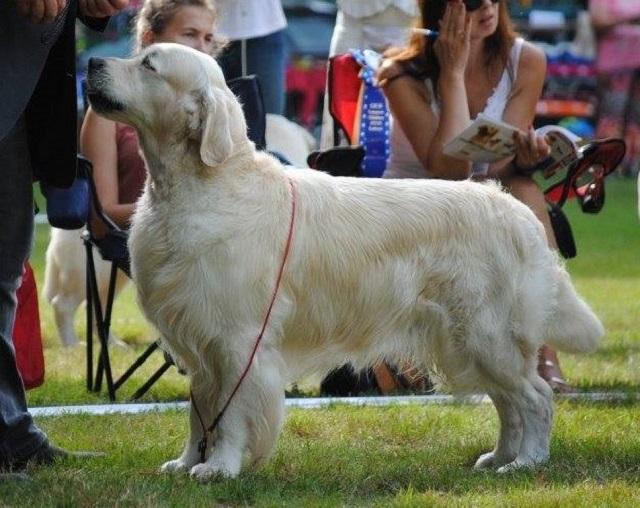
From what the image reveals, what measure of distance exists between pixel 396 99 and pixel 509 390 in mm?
1822

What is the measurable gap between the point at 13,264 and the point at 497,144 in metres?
2.17

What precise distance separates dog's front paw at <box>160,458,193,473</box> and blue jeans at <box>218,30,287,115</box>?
3524 mm

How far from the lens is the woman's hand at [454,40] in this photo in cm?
629

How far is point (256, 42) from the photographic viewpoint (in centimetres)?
805

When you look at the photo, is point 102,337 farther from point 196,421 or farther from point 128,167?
point 196,421

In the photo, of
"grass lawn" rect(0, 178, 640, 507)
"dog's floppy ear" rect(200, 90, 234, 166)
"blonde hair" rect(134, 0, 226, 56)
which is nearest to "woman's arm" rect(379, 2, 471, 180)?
"blonde hair" rect(134, 0, 226, 56)

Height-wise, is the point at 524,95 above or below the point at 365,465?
above

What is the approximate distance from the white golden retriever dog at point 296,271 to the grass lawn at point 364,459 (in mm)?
186

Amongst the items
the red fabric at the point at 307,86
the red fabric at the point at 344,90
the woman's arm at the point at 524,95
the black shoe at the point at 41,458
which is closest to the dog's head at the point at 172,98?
the black shoe at the point at 41,458

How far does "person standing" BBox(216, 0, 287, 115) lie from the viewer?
7.94 m

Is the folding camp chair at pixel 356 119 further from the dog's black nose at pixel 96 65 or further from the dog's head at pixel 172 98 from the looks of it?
the dog's black nose at pixel 96 65

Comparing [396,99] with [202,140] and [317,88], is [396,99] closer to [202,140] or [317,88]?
[202,140]

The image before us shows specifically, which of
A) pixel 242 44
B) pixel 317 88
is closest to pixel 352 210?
pixel 242 44

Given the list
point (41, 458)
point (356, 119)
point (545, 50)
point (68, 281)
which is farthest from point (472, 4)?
point (545, 50)
